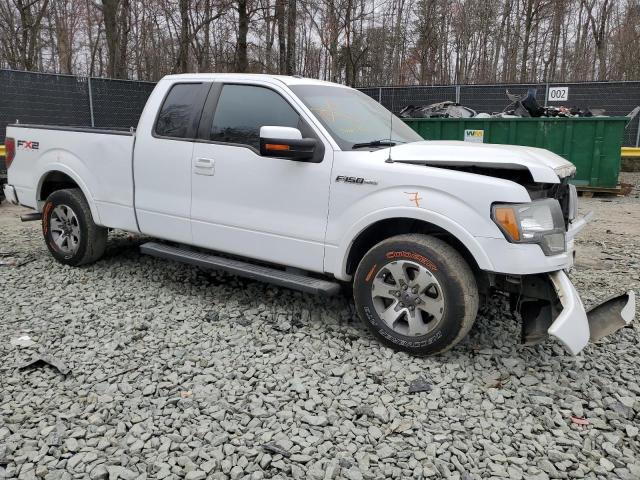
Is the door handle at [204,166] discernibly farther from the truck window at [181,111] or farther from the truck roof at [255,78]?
the truck roof at [255,78]

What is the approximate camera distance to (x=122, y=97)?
13633 mm

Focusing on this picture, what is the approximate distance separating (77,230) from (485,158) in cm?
423

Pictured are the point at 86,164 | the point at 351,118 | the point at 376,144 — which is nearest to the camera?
the point at 376,144

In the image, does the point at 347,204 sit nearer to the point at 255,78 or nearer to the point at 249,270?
the point at 249,270

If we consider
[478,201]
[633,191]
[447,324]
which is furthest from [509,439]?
[633,191]

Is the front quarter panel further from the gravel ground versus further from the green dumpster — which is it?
the green dumpster

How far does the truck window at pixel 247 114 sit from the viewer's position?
14.5 ft

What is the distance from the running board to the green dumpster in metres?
8.42

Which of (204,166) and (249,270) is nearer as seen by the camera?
(249,270)

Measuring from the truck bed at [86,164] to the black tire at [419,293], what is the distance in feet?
8.46

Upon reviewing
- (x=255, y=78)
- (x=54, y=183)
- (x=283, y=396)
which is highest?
(x=255, y=78)

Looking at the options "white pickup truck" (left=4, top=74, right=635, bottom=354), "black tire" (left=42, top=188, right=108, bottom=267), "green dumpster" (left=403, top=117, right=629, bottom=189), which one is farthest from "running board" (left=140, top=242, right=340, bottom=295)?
"green dumpster" (left=403, top=117, right=629, bottom=189)

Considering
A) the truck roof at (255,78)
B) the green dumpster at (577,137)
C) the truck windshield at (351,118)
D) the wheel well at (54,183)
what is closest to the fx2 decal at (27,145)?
the wheel well at (54,183)

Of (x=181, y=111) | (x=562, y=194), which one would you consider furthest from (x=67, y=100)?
(x=562, y=194)
